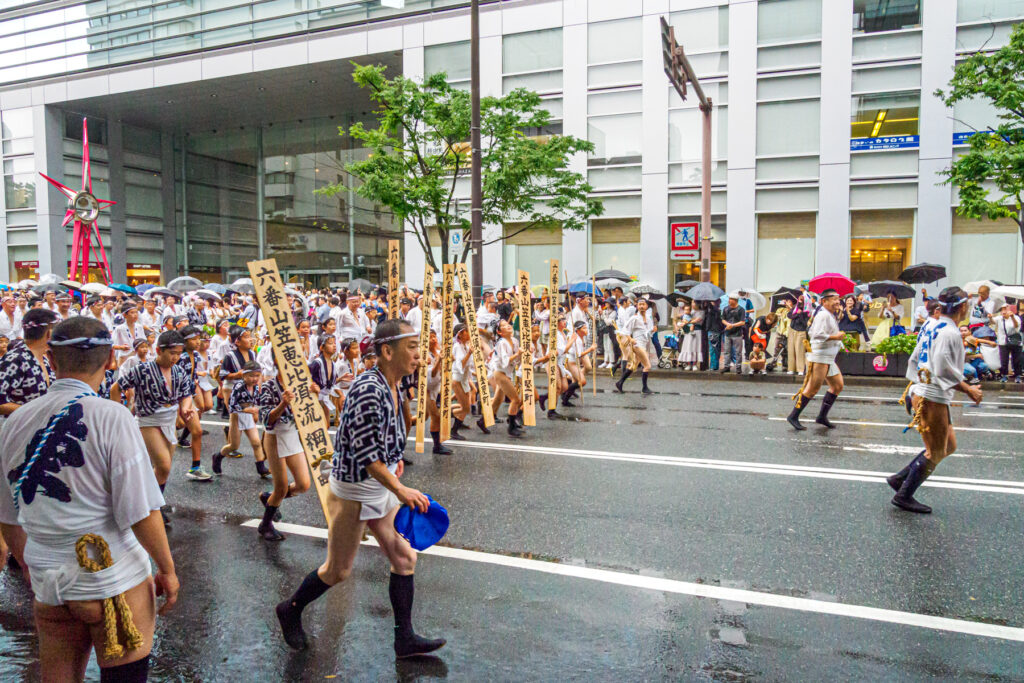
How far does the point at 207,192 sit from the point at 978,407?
130 ft

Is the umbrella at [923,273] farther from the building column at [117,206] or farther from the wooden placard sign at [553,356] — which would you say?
the building column at [117,206]

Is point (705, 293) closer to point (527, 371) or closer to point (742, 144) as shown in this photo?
point (527, 371)

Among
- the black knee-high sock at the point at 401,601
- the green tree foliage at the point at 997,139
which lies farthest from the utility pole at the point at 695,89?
the black knee-high sock at the point at 401,601

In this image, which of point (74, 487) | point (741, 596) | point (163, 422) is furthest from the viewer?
point (163, 422)

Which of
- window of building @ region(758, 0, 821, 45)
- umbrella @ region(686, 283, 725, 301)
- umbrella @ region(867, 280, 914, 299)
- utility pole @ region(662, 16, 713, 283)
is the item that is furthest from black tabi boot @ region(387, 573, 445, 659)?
window of building @ region(758, 0, 821, 45)

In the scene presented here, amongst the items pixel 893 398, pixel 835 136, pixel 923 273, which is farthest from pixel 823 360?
pixel 835 136

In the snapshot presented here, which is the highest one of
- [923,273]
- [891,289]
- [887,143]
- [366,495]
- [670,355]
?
[887,143]

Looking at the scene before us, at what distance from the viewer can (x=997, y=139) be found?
1650 cm

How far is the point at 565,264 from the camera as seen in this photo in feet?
83.1

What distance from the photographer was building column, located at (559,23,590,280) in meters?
24.8

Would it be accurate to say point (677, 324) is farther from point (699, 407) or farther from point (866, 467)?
point (866, 467)

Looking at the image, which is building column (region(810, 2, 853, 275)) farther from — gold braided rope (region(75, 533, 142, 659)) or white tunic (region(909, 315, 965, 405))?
gold braided rope (region(75, 533, 142, 659))

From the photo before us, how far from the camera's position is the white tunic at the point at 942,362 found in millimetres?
5895

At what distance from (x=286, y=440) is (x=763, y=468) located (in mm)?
4936
